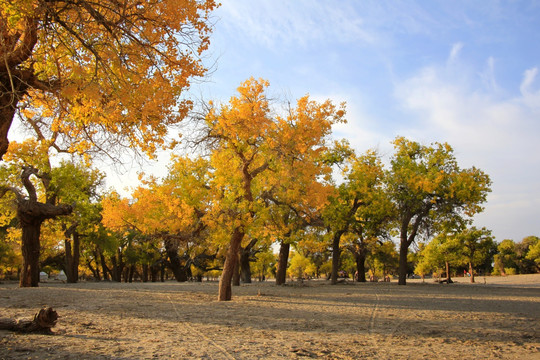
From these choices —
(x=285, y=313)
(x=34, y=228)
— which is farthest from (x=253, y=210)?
(x=34, y=228)

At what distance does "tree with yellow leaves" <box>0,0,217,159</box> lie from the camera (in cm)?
506

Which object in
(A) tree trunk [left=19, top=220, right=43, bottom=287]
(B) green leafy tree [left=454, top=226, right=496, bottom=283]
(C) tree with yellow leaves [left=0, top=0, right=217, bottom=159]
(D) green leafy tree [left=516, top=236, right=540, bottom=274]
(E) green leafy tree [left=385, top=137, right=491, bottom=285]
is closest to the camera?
(C) tree with yellow leaves [left=0, top=0, right=217, bottom=159]

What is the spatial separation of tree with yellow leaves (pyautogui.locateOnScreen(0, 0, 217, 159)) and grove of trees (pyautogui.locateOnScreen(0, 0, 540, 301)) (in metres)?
0.03

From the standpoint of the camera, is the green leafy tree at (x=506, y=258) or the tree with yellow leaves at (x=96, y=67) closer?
the tree with yellow leaves at (x=96, y=67)

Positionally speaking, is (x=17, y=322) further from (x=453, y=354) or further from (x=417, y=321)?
(x=417, y=321)

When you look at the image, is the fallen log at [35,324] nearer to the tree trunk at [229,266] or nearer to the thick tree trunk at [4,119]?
the thick tree trunk at [4,119]

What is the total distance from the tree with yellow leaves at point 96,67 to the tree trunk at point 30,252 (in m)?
10.2

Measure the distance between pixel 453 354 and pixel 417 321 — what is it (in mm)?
3340

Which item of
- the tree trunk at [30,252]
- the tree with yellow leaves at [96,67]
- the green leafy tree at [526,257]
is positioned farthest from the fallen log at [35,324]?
the green leafy tree at [526,257]

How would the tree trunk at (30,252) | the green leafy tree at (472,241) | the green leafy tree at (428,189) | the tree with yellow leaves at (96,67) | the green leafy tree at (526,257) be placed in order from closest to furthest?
the tree with yellow leaves at (96,67), the tree trunk at (30,252), the green leafy tree at (428,189), the green leafy tree at (472,241), the green leafy tree at (526,257)

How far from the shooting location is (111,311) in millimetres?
9297

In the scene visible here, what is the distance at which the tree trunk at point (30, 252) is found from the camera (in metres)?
15.7

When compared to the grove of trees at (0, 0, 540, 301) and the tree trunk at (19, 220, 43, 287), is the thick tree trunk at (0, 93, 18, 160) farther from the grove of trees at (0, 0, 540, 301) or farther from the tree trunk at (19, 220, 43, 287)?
the tree trunk at (19, 220, 43, 287)

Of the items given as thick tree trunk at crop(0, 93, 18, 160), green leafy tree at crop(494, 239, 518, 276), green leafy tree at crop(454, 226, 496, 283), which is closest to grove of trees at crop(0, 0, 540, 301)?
thick tree trunk at crop(0, 93, 18, 160)
